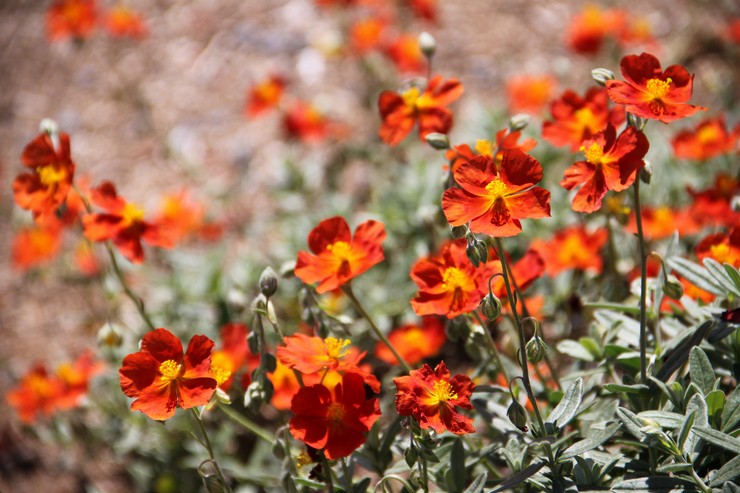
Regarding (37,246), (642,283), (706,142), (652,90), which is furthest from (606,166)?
(37,246)

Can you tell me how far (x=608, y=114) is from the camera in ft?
7.18

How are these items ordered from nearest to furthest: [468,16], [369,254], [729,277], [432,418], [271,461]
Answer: [432,418] → [729,277] → [369,254] → [271,461] → [468,16]

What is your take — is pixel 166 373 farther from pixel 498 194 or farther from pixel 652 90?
pixel 652 90

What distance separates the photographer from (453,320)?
211cm

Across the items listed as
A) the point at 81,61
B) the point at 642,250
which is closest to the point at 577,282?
the point at 642,250

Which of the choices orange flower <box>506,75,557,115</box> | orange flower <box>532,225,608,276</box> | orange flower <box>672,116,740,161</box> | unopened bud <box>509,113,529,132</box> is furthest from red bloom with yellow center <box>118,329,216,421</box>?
orange flower <box>506,75,557,115</box>

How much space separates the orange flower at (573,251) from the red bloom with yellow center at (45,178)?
→ 1.74 metres

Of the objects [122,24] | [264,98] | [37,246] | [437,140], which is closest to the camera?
[437,140]

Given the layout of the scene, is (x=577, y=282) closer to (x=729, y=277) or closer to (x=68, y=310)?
(x=729, y=277)

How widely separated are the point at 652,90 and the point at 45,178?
1.82m

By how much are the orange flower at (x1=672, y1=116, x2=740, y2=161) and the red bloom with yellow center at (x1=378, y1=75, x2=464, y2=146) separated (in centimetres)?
124

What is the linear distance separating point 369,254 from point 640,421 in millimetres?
858

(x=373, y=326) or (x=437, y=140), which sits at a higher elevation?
(x=437, y=140)

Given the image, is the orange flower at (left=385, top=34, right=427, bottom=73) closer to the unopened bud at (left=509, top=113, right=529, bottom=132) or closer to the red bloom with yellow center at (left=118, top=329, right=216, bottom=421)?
the unopened bud at (left=509, top=113, right=529, bottom=132)
